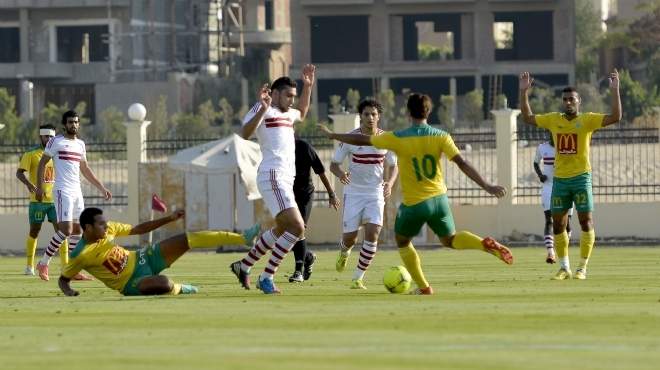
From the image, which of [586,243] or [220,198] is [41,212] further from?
[220,198]

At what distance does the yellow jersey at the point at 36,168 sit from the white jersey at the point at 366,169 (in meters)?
4.64

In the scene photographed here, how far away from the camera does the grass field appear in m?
10.2

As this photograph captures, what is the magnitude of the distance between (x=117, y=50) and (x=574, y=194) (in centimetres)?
7044

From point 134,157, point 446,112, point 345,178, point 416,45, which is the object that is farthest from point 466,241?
point 416,45

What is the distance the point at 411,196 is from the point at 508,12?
245 feet

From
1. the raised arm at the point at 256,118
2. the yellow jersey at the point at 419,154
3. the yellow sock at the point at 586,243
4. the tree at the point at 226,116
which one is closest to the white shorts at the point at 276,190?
the raised arm at the point at 256,118

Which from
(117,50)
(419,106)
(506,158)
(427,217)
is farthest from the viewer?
(117,50)

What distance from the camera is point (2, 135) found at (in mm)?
71438

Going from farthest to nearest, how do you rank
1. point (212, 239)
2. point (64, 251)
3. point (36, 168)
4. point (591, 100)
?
point (591, 100)
point (36, 168)
point (64, 251)
point (212, 239)

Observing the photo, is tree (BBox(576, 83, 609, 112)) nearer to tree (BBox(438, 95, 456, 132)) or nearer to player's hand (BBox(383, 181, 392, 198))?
tree (BBox(438, 95, 456, 132))

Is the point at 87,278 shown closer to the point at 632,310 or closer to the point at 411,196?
the point at 411,196

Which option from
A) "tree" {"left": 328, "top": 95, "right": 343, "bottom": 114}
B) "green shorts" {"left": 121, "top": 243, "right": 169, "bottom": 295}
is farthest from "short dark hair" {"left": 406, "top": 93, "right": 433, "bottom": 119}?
"tree" {"left": 328, "top": 95, "right": 343, "bottom": 114}

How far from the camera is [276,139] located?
1606 centimetres

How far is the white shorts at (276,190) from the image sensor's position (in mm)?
15992
